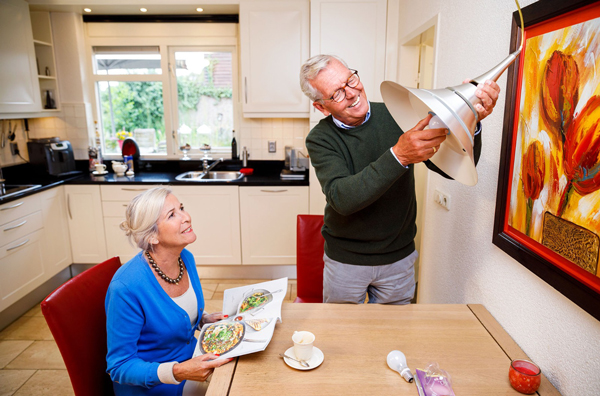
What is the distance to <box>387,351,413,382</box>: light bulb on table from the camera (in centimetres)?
113

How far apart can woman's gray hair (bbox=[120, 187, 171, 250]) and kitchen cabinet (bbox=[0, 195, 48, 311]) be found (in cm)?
198

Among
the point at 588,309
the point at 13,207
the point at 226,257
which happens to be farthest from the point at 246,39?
the point at 588,309

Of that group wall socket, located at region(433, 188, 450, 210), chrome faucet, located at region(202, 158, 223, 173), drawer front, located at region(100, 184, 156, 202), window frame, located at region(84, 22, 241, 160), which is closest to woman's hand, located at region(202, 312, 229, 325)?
wall socket, located at region(433, 188, 450, 210)

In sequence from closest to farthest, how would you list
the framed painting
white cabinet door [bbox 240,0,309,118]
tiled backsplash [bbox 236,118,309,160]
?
the framed painting
white cabinet door [bbox 240,0,309,118]
tiled backsplash [bbox 236,118,309,160]

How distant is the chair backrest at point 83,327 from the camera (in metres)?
1.24

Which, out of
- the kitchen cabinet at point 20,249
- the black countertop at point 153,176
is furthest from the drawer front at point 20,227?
the black countertop at point 153,176

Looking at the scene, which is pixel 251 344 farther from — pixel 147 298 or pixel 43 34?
pixel 43 34

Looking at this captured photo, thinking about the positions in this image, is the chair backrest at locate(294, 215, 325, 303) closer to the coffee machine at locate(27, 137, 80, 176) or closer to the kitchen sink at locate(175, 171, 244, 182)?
the kitchen sink at locate(175, 171, 244, 182)

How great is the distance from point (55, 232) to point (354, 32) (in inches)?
115

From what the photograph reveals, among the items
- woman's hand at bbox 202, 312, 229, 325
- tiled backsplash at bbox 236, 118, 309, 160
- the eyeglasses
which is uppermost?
the eyeglasses

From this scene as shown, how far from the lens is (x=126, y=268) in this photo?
138 centimetres

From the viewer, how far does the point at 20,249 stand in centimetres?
302

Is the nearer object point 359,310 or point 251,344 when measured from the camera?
point 251,344

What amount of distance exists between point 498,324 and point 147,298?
3.87 feet
